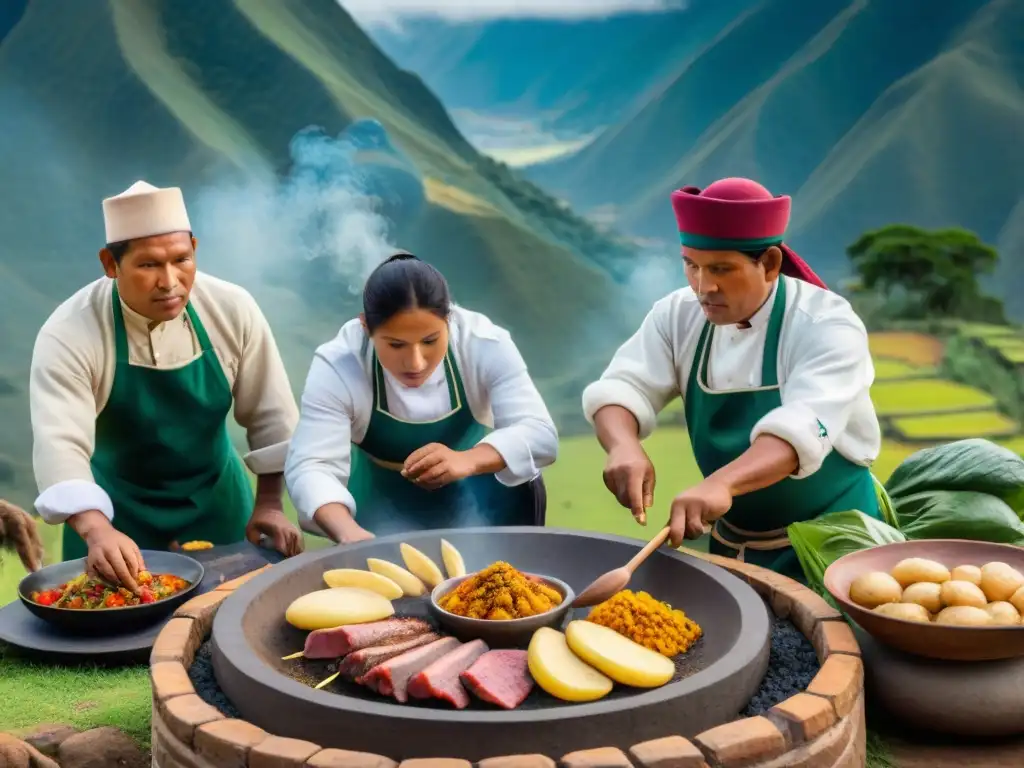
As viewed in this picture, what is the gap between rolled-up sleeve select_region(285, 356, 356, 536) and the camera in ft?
11.7

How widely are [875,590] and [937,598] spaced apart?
16 cm

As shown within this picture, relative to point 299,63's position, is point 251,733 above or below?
below

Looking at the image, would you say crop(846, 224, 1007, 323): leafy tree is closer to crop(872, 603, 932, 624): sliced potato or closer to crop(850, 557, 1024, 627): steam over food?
crop(850, 557, 1024, 627): steam over food

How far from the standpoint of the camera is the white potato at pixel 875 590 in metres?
2.86

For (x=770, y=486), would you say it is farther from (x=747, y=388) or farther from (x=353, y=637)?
(x=353, y=637)

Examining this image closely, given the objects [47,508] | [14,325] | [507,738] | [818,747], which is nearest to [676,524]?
[818,747]

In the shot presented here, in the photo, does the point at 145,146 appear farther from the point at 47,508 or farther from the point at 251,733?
the point at 251,733

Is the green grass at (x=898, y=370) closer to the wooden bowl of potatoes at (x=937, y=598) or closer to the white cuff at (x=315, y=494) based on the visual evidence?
the wooden bowl of potatoes at (x=937, y=598)

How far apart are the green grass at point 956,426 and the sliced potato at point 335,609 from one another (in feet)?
21.1

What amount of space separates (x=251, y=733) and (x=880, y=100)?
29.2 ft

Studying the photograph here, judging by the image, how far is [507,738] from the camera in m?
2.22

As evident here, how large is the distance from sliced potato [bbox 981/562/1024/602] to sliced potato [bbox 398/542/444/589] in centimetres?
152

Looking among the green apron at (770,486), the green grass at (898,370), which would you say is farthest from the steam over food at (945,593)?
the green grass at (898,370)

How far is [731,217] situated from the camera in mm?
3209
